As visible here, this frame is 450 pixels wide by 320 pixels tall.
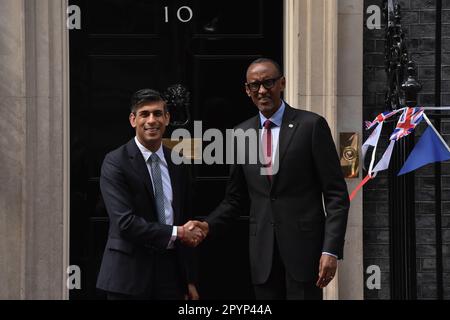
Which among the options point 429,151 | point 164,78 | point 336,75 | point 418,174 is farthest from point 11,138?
point 418,174

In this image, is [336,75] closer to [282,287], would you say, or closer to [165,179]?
[165,179]

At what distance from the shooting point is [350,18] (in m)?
6.51

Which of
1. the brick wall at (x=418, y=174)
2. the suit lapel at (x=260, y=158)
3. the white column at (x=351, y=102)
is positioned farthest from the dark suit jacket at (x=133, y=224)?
the brick wall at (x=418, y=174)

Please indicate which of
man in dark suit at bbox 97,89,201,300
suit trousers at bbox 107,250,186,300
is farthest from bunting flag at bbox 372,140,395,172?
suit trousers at bbox 107,250,186,300

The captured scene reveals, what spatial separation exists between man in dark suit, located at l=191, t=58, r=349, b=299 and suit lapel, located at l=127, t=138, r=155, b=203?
0.55m

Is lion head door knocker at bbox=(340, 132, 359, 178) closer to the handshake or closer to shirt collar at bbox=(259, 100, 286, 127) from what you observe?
shirt collar at bbox=(259, 100, 286, 127)

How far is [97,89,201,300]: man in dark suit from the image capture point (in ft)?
15.0

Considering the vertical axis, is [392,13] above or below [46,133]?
above

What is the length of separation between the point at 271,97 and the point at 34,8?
2.56 m

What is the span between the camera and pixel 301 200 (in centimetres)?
459

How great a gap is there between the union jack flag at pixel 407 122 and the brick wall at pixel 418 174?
2.63 feet

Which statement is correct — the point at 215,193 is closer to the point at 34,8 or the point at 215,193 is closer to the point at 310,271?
the point at 34,8

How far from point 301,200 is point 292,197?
0.05 metres
